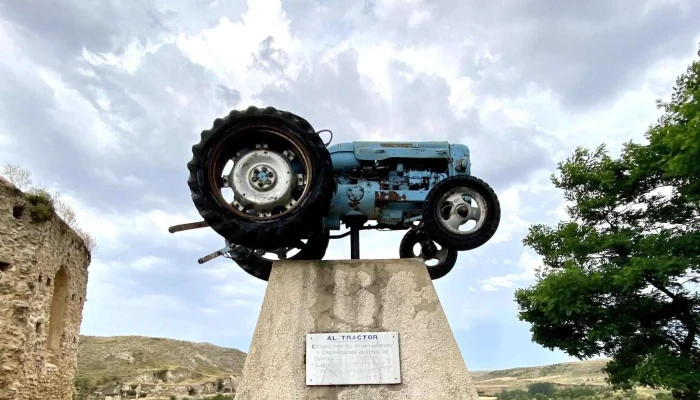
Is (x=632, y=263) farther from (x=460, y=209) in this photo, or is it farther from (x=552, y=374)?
(x=552, y=374)

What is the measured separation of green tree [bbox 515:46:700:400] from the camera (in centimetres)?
1138

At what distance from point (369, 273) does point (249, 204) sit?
1515 mm

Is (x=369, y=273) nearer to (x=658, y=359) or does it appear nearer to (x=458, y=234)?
(x=458, y=234)

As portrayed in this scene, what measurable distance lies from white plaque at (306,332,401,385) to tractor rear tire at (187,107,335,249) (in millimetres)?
1189

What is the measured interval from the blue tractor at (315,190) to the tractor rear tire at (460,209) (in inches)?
0.5

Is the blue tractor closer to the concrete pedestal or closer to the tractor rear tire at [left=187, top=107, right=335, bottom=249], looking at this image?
the tractor rear tire at [left=187, top=107, right=335, bottom=249]

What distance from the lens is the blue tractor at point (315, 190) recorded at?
570 centimetres

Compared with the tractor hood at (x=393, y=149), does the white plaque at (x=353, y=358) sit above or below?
below

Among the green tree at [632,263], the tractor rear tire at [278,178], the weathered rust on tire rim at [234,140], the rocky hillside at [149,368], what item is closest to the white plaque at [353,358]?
the tractor rear tire at [278,178]

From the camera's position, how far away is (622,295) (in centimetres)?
1261

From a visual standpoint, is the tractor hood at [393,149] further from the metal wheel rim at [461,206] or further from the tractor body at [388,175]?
the metal wheel rim at [461,206]

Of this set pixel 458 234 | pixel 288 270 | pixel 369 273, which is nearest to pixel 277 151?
pixel 288 270

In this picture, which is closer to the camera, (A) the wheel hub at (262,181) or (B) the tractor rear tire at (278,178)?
(B) the tractor rear tire at (278,178)

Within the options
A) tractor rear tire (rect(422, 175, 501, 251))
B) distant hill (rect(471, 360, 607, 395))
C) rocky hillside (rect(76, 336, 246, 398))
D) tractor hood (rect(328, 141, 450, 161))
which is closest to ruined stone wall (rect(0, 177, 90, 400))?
tractor hood (rect(328, 141, 450, 161))
